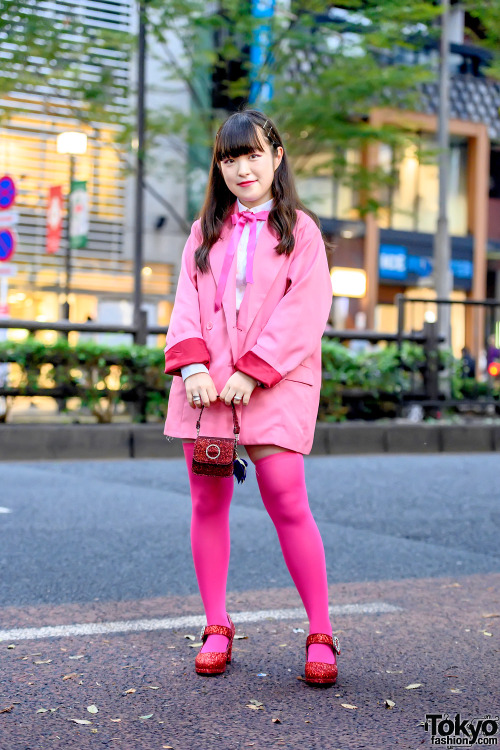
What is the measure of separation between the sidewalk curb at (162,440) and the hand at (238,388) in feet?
23.2

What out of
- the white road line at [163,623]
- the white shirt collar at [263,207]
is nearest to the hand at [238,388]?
the white shirt collar at [263,207]

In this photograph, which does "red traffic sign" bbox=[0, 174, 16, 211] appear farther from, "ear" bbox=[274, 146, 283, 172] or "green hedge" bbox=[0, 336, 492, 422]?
"ear" bbox=[274, 146, 283, 172]

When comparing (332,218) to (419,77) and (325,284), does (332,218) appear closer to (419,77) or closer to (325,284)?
(419,77)

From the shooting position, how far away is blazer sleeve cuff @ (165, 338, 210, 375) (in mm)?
3049

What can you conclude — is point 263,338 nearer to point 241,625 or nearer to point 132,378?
point 241,625

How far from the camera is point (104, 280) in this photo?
2703 cm

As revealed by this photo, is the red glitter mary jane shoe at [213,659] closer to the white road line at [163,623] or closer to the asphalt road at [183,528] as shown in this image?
the white road line at [163,623]

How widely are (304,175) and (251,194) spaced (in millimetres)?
17790

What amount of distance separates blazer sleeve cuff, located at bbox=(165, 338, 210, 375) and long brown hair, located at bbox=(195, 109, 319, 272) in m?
0.28

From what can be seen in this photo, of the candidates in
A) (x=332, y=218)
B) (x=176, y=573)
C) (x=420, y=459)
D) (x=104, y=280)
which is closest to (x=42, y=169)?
(x=104, y=280)

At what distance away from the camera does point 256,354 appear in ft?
9.80

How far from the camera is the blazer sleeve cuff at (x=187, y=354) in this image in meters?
3.05

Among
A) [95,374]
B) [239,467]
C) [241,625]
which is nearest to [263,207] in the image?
[239,467]

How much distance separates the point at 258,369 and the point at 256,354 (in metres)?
0.04
